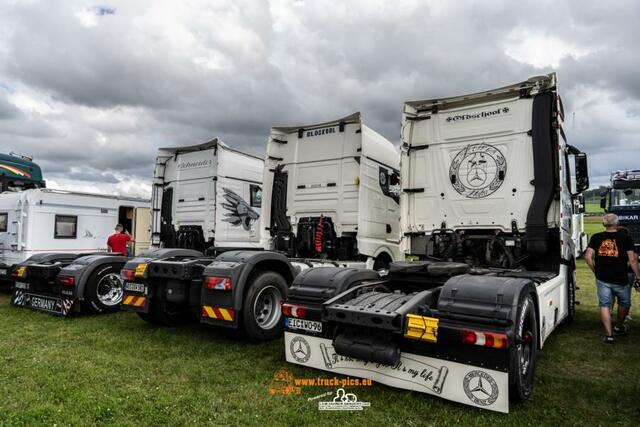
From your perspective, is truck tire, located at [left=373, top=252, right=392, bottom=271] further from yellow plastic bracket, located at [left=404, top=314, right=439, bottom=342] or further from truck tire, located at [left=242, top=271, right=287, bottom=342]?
yellow plastic bracket, located at [left=404, top=314, right=439, bottom=342]

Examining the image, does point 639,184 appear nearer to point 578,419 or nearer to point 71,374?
point 578,419

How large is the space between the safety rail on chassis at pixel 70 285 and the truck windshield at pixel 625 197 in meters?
12.3

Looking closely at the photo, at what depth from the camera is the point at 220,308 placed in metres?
5.04

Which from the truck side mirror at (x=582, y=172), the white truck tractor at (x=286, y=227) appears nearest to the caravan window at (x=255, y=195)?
the white truck tractor at (x=286, y=227)

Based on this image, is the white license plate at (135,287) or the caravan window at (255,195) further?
the caravan window at (255,195)

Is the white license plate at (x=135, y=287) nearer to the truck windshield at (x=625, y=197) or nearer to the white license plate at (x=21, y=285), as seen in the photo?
the white license plate at (x=21, y=285)

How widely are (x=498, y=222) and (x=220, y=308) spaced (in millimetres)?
3911

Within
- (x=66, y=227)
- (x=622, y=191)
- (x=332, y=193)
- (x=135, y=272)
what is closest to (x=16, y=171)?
(x=66, y=227)

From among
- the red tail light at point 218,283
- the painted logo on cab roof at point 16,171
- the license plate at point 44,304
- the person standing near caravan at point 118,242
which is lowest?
the license plate at point 44,304

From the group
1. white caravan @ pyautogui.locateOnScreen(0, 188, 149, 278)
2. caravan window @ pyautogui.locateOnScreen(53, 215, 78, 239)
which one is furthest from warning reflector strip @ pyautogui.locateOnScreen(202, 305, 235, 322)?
caravan window @ pyautogui.locateOnScreen(53, 215, 78, 239)

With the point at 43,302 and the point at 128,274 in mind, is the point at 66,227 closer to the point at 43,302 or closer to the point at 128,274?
the point at 43,302

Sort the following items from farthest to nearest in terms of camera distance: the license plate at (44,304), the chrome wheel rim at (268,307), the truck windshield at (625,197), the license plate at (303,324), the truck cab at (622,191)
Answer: the truck windshield at (625,197) < the truck cab at (622,191) < the license plate at (44,304) < the chrome wheel rim at (268,307) < the license plate at (303,324)

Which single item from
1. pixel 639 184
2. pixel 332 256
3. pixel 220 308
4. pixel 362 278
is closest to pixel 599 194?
pixel 639 184

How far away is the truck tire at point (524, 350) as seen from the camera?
10.9 ft
